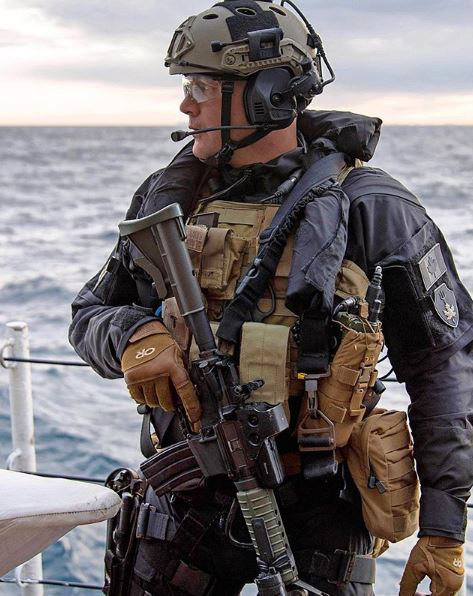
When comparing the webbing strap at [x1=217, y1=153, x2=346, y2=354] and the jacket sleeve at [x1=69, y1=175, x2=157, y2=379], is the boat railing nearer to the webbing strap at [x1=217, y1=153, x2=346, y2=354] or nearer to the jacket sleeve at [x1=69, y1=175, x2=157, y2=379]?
the jacket sleeve at [x1=69, y1=175, x2=157, y2=379]

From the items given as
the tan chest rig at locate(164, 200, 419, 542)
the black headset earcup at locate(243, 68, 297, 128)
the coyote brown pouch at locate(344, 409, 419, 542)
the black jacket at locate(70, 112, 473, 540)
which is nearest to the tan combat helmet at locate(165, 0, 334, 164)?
the black headset earcup at locate(243, 68, 297, 128)

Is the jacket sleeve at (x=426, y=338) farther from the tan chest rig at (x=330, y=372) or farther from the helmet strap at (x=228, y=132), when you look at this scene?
the helmet strap at (x=228, y=132)

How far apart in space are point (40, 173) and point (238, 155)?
145ft

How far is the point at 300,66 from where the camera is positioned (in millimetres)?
2717

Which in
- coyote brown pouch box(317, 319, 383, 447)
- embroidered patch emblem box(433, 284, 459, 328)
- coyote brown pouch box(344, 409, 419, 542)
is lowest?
coyote brown pouch box(344, 409, 419, 542)

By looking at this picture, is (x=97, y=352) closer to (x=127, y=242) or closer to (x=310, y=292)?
(x=127, y=242)

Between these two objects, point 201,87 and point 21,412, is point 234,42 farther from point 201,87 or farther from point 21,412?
point 21,412

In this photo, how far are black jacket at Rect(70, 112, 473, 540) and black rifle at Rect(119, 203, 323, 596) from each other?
0.66 ft

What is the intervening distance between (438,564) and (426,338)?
54 cm

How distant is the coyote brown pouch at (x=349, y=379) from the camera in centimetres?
237

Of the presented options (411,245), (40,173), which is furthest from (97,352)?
(40,173)

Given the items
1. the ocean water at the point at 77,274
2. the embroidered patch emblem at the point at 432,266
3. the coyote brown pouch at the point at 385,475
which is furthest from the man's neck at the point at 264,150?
the ocean water at the point at 77,274

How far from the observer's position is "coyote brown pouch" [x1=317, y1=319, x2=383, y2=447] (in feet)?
7.77

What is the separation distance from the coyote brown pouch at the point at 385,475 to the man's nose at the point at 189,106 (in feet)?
3.05
